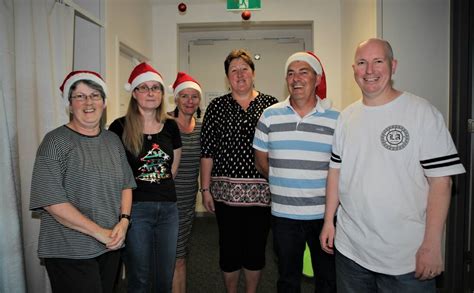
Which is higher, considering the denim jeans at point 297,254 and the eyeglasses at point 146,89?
the eyeglasses at point 146,89

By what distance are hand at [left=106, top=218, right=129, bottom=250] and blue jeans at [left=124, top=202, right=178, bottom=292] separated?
135 mm

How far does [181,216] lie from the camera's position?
6.92 ft

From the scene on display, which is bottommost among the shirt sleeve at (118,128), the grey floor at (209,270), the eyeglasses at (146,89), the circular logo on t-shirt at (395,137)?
the grey floor at (209,270)

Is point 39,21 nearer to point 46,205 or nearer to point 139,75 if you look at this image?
point 139,75

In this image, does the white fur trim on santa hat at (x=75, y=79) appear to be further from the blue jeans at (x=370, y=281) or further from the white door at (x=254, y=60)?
the white door at (x=254, y=60)

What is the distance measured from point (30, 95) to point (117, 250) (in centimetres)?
97

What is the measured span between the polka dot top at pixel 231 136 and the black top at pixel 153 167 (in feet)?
1.10

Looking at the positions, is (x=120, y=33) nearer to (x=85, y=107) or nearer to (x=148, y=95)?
(x=148, y=95)

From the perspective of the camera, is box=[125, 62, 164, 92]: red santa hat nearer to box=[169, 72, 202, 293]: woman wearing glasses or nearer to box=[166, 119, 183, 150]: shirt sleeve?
box=[166, 119, 183, 150]: shirt sleeve

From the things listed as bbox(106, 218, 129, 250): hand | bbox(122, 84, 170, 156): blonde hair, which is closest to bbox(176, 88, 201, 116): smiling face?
bbox(122, 84, 170, 156): blonde hair

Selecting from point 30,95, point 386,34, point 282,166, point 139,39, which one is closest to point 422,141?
point 282,166

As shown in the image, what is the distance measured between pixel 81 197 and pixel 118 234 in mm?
234

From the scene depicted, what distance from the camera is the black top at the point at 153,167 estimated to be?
5.69ft

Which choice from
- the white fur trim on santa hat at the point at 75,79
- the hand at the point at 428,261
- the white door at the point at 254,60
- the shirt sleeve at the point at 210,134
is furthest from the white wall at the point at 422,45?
the white door at the point at 254,60
